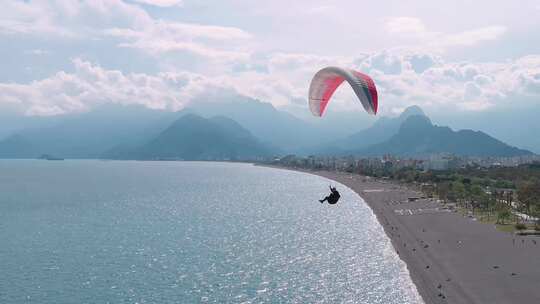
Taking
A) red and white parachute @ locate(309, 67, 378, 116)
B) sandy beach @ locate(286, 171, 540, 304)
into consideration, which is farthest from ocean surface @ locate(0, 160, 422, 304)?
red and white parachute @ locate(309, 67, 378, 116)

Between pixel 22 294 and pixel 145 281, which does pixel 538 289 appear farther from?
pixel 22 294

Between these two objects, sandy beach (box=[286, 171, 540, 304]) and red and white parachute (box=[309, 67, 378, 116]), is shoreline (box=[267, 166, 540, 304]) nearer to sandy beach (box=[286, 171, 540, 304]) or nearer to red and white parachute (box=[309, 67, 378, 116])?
sandy beach (box=[286, 171, 540, 304])

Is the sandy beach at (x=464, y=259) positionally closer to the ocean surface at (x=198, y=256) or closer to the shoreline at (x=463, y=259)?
the shoreline at (x=463, y=259)

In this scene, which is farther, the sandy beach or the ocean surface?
the ocean surface

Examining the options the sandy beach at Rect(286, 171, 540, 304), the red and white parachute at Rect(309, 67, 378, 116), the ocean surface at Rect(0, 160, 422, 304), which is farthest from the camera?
the ocean surface at Rect(0, 160, 422, 304)

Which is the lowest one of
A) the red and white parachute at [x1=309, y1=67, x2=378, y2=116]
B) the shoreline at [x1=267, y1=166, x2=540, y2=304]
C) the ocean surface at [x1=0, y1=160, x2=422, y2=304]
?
the ocean surface at [x1=0, y1=160, x2=422, y2=304]

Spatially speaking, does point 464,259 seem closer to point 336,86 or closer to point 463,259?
point 463,259
